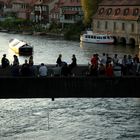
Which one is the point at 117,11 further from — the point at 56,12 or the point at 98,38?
the point at 56,12

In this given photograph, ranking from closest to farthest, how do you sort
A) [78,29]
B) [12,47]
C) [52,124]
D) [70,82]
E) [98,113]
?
1. [70,82]
2. [52,124]
3. [98,113]
4. [12,47]
5. [78,29]

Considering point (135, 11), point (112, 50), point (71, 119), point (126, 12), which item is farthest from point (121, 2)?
point (71, 119)

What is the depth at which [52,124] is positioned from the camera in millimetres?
37094

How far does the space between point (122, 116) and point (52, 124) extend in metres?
5.31

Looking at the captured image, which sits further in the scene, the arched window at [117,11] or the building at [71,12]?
the building at [71,12]

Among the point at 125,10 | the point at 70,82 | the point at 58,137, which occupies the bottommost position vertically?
the point at 58,137

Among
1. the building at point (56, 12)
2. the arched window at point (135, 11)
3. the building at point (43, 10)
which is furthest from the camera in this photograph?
the building at point (43, 10)

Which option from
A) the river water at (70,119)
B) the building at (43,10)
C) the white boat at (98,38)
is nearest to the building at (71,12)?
the building at (43,10)

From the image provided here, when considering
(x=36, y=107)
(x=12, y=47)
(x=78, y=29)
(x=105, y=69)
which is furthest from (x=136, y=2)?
(x=105, y=69)

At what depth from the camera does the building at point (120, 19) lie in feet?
380

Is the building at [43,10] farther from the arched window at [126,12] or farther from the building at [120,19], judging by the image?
the arched window at [126,12]

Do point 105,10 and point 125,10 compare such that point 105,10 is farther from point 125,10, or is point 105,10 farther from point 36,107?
point 36,107

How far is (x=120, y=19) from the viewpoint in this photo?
11912cm

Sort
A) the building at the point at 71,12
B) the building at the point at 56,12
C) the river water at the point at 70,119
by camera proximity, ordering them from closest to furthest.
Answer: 1. the river water at the point at 70,119
2. the building at the point at 71,12
3. the building at the point at 56,12
